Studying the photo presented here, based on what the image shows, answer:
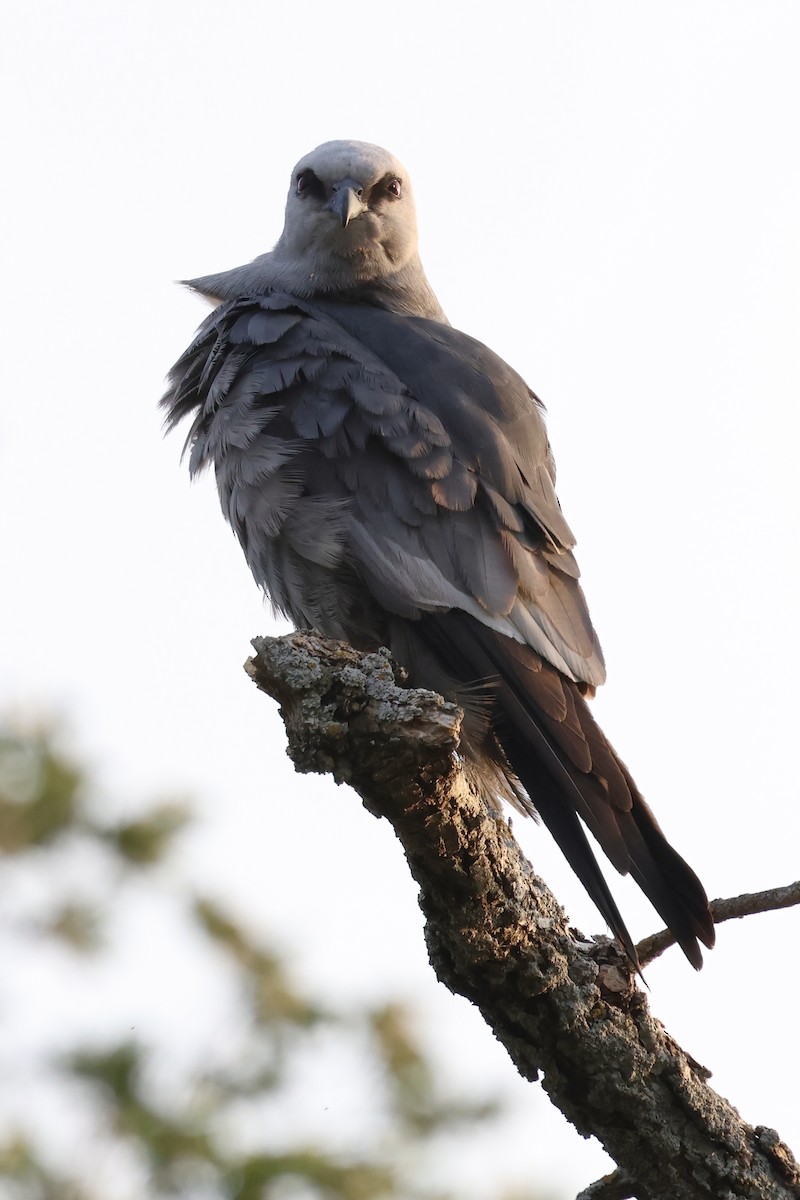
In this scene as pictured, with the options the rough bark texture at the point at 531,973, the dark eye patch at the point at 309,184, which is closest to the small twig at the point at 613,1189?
the rough bark texture at the point at 531,973

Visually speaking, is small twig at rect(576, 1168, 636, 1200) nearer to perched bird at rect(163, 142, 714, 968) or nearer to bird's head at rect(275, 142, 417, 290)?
perched bird at rect(163, 142, 714, 968)

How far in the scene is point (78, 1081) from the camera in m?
3.62

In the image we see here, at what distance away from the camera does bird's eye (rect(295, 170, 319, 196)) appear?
5.03m

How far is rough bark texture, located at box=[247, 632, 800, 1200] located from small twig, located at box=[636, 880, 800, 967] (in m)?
0.09

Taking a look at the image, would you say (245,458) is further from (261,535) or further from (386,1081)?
(386,1081)

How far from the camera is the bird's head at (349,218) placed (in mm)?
4938

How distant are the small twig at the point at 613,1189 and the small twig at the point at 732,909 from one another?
0.46m

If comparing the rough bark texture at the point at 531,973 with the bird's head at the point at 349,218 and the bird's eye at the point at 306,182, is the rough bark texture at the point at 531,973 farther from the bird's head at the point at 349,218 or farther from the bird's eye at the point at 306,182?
the bird's eye at the point at 306,182

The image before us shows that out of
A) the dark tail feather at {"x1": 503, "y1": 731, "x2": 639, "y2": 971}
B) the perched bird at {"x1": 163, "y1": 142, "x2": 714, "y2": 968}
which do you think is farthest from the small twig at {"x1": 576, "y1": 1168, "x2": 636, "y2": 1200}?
the perched bird at {"x1": 163, "y1": 142, "x2": 714, "y2": 968}

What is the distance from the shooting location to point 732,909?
3.05 m

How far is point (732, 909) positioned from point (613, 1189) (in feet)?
2.22

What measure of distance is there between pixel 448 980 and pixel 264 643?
3.02 feet

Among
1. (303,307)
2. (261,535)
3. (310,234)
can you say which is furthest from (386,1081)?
(310,234)

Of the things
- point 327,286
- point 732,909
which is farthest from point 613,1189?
point 327,286
